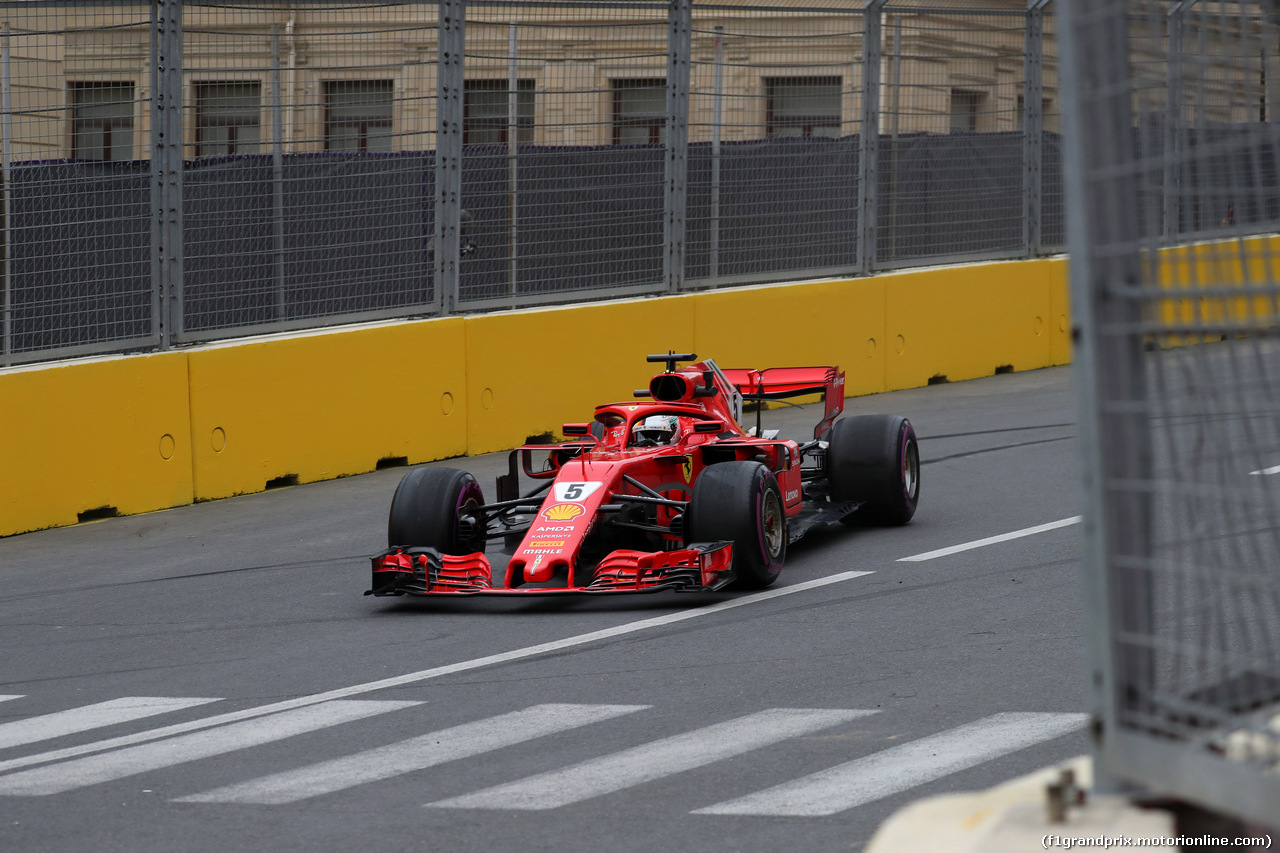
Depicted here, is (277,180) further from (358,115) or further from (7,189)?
(7,189)

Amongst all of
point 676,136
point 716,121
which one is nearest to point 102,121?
point 676,136

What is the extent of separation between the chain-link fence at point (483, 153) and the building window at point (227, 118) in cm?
2

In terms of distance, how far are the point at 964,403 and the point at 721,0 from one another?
4.38 metres

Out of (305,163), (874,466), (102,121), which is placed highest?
(102,121)

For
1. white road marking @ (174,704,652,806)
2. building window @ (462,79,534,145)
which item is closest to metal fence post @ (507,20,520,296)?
building window @ (462,79,534,145)

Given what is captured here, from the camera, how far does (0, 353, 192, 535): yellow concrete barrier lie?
34.3ft

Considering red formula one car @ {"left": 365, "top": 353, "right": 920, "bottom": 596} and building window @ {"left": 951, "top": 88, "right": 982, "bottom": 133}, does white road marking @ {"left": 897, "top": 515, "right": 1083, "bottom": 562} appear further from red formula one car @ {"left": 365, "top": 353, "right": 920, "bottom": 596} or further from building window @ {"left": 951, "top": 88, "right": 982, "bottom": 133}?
building window @ {"left": 951, "top": 88, "right": 982, "bottom": 133}

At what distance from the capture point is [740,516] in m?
8.18

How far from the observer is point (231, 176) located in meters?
11.9

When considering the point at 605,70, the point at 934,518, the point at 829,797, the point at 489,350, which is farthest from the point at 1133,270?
the point at 605,70

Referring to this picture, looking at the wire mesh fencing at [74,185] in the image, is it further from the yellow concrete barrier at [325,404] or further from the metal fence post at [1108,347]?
the metal fence post at [1108,347]

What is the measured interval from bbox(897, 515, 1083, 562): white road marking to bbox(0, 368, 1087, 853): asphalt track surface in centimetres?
3

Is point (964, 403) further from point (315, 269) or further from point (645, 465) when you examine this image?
point (645, 465)

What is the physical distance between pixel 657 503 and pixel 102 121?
505 cm
